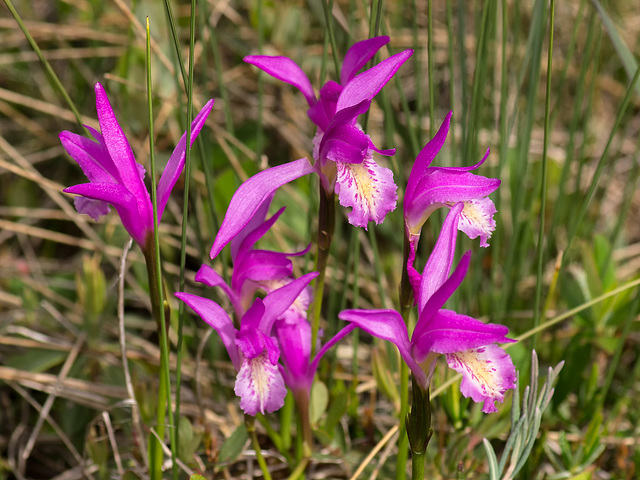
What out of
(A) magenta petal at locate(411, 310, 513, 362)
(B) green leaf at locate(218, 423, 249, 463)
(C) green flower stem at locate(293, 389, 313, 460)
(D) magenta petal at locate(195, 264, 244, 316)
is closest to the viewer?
(A) magenta petal at locate(411, 310, 513, 362)

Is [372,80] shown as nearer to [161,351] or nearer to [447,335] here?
[447,335]

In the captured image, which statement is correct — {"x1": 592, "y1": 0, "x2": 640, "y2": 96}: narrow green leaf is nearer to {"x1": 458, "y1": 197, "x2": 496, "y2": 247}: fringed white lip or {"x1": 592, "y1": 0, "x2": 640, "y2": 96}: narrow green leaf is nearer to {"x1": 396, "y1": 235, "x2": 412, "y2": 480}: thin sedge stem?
{"x1": 458, "y1": 197, "x2": 496, "y2": 247}: fringed white lip

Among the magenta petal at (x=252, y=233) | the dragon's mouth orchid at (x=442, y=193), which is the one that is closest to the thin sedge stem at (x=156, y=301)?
the magenta petal at (x=252, y=233)

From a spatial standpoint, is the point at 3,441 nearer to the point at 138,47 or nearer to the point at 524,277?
the point at 138,47

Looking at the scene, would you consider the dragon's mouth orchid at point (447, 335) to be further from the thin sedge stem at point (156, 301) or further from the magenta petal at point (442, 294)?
the thin sedge stem at point (156, 301)

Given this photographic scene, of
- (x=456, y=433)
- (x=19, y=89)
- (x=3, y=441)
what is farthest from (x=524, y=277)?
(x=19, y=89)

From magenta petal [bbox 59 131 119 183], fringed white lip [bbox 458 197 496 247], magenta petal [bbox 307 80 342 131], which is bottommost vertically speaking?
fringed white lip [bbox 458 197 496 247]

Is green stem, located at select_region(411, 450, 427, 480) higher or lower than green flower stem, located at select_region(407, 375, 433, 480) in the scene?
lower

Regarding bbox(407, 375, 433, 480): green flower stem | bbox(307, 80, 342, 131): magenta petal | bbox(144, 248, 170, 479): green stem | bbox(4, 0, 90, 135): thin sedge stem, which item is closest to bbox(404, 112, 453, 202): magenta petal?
bbox(307, 80, 342, 131): magenta petal
